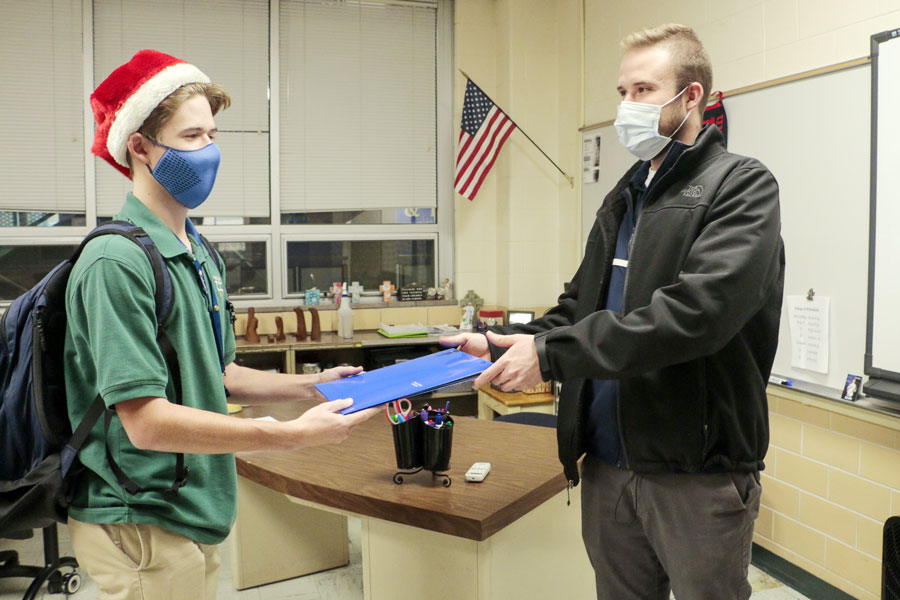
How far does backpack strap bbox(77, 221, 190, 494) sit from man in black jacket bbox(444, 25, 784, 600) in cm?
65

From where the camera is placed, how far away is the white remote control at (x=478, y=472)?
205 cm

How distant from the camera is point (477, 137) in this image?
16.3 ft

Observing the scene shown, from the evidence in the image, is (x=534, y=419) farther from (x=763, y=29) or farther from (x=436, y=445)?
(x=763, y=29)

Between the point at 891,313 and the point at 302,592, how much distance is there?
2.61 metres

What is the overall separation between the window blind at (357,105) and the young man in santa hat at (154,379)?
3617 mm

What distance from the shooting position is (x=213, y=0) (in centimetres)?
477

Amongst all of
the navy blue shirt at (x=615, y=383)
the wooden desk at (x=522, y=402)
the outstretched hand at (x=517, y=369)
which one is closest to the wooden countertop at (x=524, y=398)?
the wooden desk at (x=522, y=402)

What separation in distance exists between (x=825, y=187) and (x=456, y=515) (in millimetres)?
2104

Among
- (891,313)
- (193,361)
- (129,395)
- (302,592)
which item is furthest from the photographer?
(302,592)

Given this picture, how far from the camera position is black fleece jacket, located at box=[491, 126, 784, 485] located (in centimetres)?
135

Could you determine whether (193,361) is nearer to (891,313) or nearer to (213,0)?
(891,313)

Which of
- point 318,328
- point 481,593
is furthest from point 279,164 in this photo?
point 481,593

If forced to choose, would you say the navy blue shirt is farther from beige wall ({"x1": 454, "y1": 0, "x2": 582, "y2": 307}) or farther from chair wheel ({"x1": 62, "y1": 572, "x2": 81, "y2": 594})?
beige wall ({"x1": 454, "y1": 0, "x2": 582, "y2": 307})

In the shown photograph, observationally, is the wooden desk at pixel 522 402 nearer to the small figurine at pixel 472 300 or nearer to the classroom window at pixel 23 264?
the small figurine at pixel 472 300
